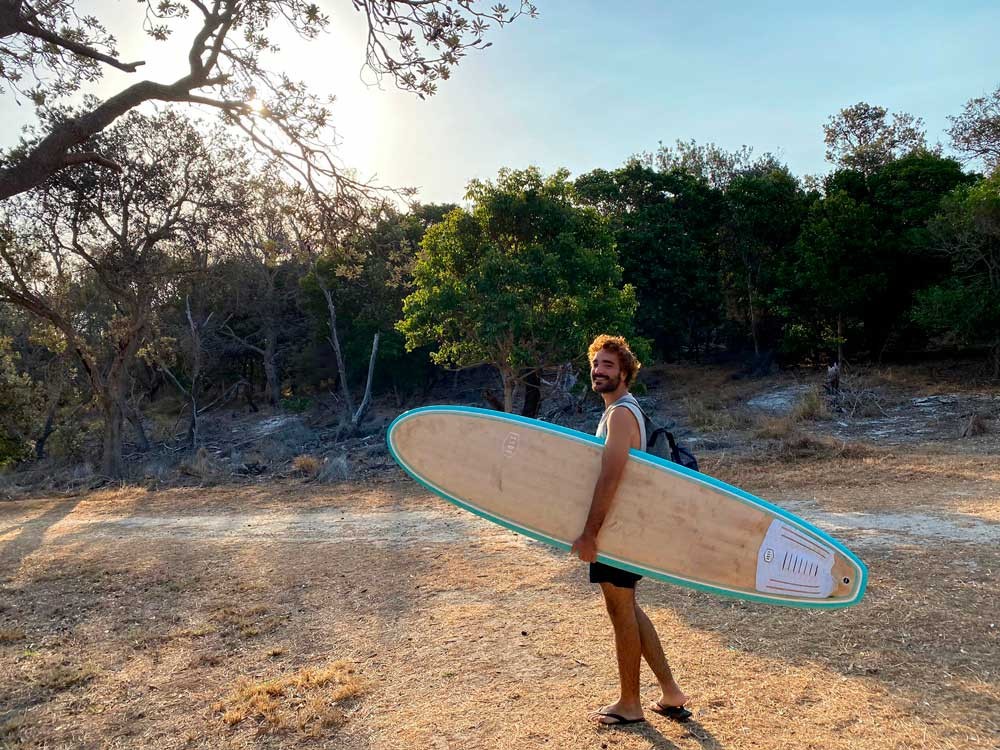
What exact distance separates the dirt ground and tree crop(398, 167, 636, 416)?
416 centimetres

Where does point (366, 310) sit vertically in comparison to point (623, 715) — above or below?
above

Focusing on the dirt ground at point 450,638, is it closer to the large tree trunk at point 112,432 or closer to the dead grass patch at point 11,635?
the dead grass patch at point 11,635

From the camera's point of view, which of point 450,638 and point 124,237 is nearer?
point 450,638

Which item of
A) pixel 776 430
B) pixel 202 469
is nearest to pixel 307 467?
pixel 202 469

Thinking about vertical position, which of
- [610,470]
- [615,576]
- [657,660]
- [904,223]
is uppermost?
[904,223]

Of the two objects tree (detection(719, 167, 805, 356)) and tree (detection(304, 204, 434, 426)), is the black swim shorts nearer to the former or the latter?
tree (detection(304, 204, 434, 426))

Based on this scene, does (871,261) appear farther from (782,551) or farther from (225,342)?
(225,342)

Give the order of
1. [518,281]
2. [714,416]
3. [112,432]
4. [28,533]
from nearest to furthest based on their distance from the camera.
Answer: [28,533] < [518,281] < [112,432] < [714,416]

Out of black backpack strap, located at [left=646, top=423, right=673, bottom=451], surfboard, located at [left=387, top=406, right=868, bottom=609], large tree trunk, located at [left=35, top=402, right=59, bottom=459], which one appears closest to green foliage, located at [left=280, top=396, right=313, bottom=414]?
large tree trunk, located at [left=35, top=402, right=59, bottom=459]

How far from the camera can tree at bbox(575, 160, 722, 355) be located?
2230 cm

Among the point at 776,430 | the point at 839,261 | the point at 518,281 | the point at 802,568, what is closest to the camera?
the point at 802,568

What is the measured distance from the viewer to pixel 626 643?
3070 mm

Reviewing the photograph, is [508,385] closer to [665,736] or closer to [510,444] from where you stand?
[510,444]

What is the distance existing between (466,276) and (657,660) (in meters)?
9.73
